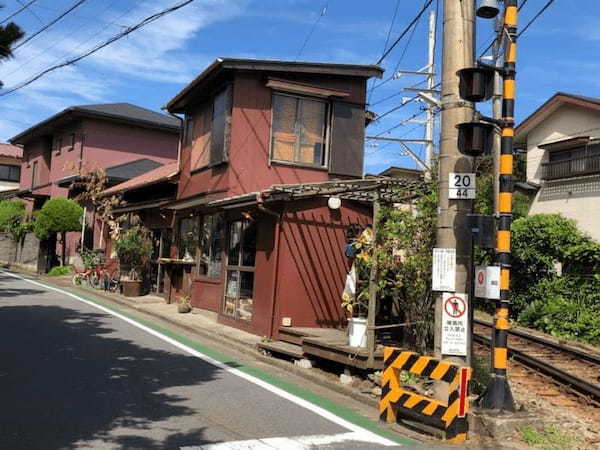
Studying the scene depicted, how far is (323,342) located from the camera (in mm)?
9609

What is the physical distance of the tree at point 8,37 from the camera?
683 cm

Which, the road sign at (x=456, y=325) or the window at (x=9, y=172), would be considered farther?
the window at (x=9, y=172)

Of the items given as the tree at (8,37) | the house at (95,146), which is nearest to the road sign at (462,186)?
the tree at (8,37)

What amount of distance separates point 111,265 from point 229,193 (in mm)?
10205

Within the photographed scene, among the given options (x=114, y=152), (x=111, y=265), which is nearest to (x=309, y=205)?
(x=111, y=265)

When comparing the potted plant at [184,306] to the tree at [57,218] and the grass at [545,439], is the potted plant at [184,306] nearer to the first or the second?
the grass at [545,439]

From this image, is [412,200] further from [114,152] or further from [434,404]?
[114,152]

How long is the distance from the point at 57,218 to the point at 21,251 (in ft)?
28.0

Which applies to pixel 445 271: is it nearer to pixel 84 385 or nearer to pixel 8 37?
pixel 84 385

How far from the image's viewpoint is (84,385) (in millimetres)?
7641

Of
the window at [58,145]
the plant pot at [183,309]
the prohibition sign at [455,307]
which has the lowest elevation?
the plant pot at [183,309]

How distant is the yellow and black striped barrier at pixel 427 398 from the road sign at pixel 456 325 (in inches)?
11.9

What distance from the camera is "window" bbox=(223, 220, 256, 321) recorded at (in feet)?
44.0

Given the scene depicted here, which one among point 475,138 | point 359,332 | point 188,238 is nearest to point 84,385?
point 359,332
